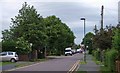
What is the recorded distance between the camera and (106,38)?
4800cm

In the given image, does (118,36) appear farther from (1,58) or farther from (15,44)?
(15,44)

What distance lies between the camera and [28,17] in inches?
2726

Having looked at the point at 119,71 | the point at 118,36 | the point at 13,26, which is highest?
the point at 13,26

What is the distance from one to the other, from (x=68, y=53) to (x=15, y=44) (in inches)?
2161

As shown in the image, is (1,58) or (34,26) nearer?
(1,58)

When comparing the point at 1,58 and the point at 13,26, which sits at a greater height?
the point at 13,26

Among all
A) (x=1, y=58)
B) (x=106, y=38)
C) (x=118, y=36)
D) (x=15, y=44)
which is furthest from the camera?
(x=15, y=44)

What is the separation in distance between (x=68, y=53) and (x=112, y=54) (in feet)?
285

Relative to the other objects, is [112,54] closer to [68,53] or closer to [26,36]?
[26,36]

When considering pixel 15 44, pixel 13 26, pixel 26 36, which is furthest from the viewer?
pixel 13 26

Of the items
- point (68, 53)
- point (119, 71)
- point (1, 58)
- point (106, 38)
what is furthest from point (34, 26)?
point (68, 53)

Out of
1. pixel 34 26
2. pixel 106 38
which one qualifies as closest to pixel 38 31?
pixel 34 26

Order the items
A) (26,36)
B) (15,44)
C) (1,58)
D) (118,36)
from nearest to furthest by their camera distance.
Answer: (118,36)
(1,58)
(15,44)
(26,36)

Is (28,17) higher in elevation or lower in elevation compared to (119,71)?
higher
